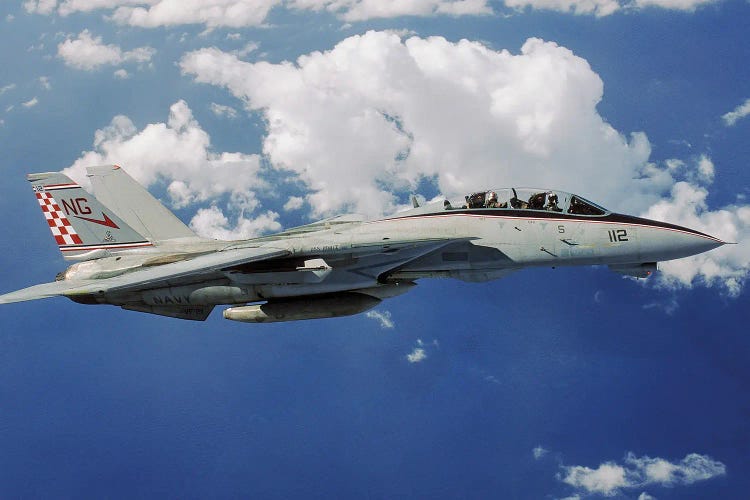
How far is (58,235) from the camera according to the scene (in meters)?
17.7

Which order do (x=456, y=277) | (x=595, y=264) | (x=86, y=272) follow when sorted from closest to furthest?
(x=595, y=264) → (x=456, y=277) → (x=86, y=272)

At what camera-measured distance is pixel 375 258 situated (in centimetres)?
1495

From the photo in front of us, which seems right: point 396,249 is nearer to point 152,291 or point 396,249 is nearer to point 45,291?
point 152,291

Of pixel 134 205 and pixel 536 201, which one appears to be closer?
pixel 536 201

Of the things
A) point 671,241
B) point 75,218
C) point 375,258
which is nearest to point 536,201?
point 671,241

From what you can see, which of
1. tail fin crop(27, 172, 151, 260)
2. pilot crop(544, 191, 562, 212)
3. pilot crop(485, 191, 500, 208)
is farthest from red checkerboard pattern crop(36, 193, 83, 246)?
pilot crop(544, 191, 562, 212)

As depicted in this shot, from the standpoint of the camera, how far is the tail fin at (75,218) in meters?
17.7

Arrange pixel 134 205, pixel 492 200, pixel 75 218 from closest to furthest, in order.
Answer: pixel 492 200 < pixel 75 218 < pixel 134 205

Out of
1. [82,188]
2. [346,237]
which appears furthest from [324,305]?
[82,188]

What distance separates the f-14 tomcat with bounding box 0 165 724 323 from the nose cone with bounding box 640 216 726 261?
0.8 inches

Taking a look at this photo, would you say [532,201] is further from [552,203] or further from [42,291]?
[42,291]

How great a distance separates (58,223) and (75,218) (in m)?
0.46

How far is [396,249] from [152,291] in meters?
5.77

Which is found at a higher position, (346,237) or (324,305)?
(346,237)
